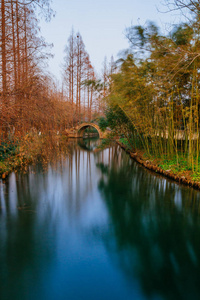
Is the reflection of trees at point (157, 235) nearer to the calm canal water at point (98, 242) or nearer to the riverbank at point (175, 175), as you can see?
the calm canal water at point (98, 242)

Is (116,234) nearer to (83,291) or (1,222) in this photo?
(83,291)

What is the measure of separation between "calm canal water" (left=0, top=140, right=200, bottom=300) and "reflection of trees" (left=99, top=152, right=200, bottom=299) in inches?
0.5

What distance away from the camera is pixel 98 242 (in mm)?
3953

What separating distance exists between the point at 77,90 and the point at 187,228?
23793mm

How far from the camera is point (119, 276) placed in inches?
122

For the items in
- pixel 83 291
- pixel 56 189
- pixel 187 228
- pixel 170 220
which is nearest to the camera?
pixel 83 291

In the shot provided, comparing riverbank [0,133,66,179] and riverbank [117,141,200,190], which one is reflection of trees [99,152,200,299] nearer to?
riverbank [117,141,200,190]

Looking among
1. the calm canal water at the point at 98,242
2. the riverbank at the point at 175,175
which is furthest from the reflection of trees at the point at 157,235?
the riverbank at the point at 175,175

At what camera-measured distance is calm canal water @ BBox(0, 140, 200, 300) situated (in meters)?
2.89

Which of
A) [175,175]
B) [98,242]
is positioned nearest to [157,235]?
[98,242]

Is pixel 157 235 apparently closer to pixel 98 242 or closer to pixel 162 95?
pixel 98 242

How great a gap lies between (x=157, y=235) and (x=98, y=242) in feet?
3.74

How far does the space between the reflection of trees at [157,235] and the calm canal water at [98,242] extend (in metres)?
0.01

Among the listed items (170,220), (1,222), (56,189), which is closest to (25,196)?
(56,189)
